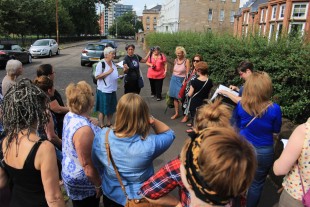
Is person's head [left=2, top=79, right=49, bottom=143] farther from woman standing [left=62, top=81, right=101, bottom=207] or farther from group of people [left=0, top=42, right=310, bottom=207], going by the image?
woman standing [left=62, top=81, right=101, bottom=207]

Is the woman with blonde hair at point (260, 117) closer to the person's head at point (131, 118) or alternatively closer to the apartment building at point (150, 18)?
the person's head at point (131, 118)

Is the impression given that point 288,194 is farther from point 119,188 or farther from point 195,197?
point 119,188

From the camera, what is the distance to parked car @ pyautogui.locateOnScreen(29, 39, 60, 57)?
74.8 ft

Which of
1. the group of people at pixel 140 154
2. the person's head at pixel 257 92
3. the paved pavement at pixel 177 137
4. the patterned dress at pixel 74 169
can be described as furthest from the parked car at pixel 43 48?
the person's head at pixel 257 92

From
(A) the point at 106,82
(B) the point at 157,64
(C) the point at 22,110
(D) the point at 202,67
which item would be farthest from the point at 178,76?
(C) the point at 22,110

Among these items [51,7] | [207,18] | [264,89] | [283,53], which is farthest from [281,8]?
[264,89]

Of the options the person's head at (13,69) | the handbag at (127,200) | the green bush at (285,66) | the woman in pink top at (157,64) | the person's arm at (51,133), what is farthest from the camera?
the woman in pink top at (157,64)

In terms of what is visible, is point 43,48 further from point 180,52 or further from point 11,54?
point 180,52

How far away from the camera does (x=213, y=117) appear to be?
1.83 meters

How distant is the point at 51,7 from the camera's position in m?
45.0

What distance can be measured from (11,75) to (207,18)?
2554 inches

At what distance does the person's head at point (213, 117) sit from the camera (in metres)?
1.81

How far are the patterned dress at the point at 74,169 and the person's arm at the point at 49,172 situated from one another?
64 centimetres

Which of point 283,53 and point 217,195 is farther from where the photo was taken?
point 283,53
